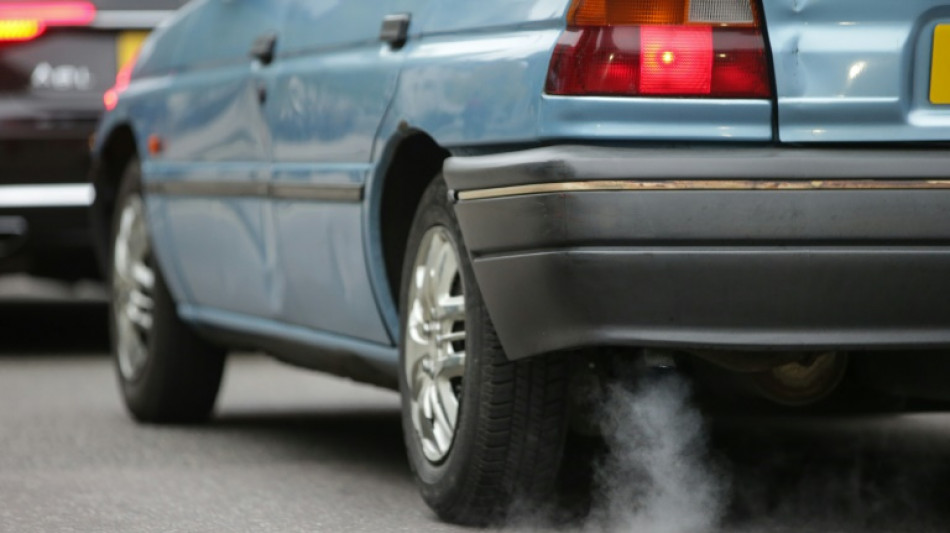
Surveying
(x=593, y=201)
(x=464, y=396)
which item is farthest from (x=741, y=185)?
(x=464, y=396)

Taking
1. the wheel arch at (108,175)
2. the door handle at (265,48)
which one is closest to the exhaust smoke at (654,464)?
the door handle at (265,48)

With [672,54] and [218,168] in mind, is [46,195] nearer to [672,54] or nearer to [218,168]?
[218,168]

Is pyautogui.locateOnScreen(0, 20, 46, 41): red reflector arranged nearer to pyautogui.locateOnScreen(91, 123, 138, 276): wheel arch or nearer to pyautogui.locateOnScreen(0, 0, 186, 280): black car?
pyautogui.locateOnScreen(0, 0, 186, 280): black car

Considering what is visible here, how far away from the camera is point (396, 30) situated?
4.71 metres

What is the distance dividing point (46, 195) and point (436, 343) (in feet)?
15.6

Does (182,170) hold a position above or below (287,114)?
below

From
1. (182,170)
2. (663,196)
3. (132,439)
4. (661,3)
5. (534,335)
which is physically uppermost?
(661,3)

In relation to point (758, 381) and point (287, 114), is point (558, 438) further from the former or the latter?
point (287, 114)

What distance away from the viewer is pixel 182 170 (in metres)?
6.30

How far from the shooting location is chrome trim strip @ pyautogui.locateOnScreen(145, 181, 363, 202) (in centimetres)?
498

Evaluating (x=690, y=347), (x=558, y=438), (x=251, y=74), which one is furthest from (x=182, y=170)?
(x=690, y=347)

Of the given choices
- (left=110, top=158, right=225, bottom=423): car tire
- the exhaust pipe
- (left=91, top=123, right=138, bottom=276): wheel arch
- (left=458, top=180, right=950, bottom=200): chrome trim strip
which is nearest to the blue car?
(left=458, top=180, right=950, bottom=200): chrome trim strip

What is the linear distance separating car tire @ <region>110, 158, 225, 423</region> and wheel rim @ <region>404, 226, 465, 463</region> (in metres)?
2.11

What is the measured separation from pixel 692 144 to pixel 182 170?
279 cm
